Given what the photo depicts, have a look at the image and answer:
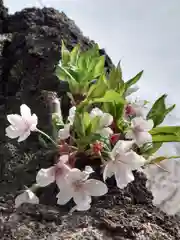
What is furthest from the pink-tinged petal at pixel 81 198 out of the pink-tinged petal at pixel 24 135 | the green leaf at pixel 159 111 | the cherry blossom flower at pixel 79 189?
the green leaf at pixel 159 111

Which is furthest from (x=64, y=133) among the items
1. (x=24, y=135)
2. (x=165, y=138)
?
(x=165, y=138)

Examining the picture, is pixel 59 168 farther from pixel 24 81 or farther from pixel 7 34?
pixel 7 34

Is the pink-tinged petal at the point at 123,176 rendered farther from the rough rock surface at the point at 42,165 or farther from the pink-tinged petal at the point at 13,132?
the pink-tinged petal at the point at 13,132

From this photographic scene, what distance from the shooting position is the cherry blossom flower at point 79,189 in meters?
0.57

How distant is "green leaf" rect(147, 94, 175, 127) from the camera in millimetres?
761

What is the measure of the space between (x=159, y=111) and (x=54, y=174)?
10.1 inches

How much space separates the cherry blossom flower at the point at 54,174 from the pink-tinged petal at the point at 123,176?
65 millimetres

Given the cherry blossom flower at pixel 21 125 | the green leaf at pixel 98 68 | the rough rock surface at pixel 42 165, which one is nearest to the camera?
the rough rock surface at pixel 42 165

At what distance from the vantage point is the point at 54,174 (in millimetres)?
578

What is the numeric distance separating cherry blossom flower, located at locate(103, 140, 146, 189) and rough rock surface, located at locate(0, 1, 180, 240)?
38 mm

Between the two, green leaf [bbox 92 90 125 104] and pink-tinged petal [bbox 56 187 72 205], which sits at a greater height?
green leaf [bbox 92 90 125 104]

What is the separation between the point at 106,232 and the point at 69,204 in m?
Answer: 0.08

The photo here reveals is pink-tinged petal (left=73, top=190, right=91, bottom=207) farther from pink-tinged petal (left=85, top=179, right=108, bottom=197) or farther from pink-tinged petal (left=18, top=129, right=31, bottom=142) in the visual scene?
pink-tinged petal (left=18, top=129, right=31, bottom=142)

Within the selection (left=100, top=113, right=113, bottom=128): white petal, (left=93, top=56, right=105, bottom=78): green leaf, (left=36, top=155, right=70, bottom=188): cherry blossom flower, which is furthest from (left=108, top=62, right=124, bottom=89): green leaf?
(left=36, top=155, right=70, bottom=188): cherry blossom flower
